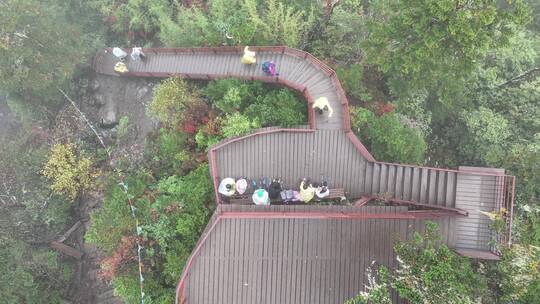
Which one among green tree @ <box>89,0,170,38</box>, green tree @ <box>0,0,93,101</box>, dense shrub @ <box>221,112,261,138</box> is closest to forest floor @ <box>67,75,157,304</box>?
green tree @ <box>0,0,93,101</box>

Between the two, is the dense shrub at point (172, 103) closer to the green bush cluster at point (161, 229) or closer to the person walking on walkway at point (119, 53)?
the green bush cluster at point (161, 229)

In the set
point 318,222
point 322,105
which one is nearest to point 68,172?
point 318,222

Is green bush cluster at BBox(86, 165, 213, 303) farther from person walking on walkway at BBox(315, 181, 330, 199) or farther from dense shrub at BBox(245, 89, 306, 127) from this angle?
person walking on walkway at BBox(315, 181, 330, 199)

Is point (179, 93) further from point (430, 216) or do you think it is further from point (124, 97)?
point (430, 216)

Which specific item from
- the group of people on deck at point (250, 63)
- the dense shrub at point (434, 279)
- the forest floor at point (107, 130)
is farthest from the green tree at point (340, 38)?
the dense shrub at point (434, 279)

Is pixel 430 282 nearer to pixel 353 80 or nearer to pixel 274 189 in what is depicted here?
pixel 274 189
